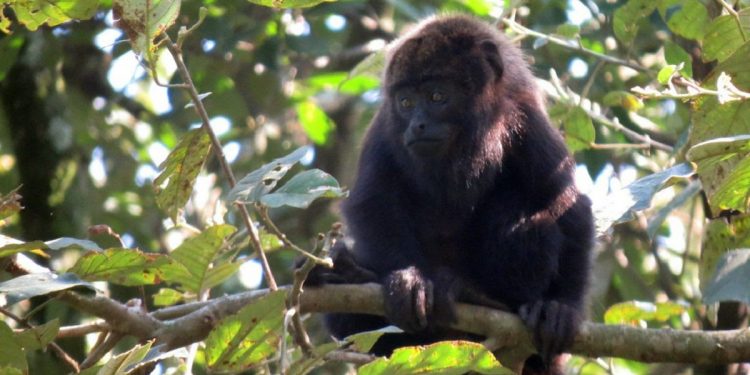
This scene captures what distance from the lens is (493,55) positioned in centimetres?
489

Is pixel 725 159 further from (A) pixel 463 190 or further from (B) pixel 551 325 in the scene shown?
(A) pixel 463 190

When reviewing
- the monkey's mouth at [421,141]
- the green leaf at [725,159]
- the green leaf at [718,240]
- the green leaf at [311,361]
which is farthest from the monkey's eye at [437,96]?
the green leaf at [311,361]

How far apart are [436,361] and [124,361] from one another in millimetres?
743

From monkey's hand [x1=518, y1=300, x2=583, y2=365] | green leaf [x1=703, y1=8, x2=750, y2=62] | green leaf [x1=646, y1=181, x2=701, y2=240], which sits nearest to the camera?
green leaf [x1=646, y1=181, x2=701, y2=240]

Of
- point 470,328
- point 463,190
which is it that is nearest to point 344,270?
point 470,328

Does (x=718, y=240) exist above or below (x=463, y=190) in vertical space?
above

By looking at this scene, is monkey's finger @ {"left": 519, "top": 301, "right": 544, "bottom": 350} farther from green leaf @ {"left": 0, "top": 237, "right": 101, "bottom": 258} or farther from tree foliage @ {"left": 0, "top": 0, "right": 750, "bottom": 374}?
green leaf @ {"left": 0, "top": 237, "right": 101, "bottom": 258}

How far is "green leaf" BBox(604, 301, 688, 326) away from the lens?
4.23 m

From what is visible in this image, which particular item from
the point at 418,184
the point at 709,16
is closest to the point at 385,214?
the point at 418,184

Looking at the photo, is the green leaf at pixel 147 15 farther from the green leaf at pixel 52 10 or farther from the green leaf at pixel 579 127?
the green leaf at pixel 579 127

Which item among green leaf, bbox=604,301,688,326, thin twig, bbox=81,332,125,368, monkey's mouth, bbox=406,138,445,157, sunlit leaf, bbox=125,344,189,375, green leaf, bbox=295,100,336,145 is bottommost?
green leaf, bbox=295,100,336,145

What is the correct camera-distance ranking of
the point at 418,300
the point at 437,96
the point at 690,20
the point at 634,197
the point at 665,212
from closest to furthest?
the point at 634,197 → the point at 665,212 → the point at 418,300 → the point at 690,20 → the point at 437,96

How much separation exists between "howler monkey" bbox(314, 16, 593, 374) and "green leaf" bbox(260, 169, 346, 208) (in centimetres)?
121

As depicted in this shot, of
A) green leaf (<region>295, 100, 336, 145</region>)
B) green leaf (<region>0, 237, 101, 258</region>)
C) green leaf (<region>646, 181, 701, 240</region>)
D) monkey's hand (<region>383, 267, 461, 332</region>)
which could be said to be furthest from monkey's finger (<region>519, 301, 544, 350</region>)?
green leaf (<region>295, 100, 336, 145</region>)
